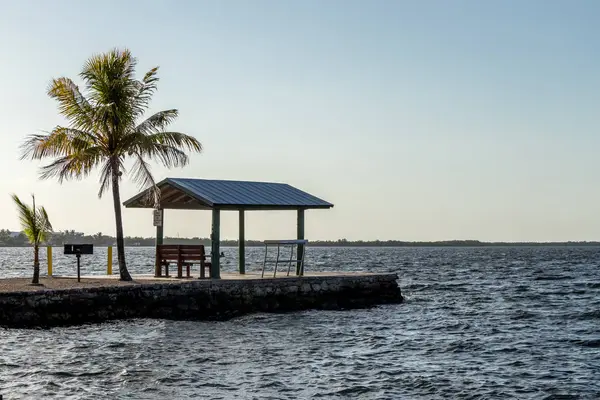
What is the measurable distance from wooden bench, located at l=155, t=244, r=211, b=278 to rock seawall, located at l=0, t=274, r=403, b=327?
143 cm

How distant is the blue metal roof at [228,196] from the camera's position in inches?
1100

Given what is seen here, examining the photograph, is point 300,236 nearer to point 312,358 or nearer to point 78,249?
point 78,249

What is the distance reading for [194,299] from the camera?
25438mm

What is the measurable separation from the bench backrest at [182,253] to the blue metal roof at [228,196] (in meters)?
1.48

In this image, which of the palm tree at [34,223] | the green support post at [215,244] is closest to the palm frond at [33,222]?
the palm tree at [34,223]

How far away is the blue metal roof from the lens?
2794cm

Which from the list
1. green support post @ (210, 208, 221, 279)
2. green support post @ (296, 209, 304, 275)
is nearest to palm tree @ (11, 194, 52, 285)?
green support post @ (210, 208, 221, 279)

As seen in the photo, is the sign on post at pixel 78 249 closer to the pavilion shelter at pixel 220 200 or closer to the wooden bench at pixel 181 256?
the wooden bench at pixel 181 256

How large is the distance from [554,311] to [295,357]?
53.7ft

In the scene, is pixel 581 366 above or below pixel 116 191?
below

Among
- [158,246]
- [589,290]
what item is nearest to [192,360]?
[158,246]

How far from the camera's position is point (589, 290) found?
4434 centimetres

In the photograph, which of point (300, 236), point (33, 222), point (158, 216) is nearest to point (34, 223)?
point (33, 222)

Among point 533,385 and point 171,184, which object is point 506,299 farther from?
point 533,385
